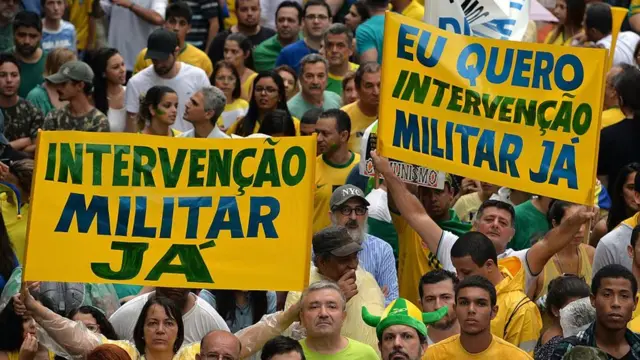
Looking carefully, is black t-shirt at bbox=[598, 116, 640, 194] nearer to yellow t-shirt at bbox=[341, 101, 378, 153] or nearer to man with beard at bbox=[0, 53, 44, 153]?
yellow t-shirt at bbox=[341, 101, 378, 153]

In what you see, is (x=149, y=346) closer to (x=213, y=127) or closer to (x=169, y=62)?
(x=213, y=127)

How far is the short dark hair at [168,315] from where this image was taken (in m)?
10.7

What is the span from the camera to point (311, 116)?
14.8 m

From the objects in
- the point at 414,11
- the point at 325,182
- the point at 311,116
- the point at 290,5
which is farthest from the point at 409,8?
the point at 325,182

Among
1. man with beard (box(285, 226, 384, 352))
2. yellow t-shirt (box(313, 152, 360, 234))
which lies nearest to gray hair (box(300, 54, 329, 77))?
yellow t-shirt (box(313, 152, 360, 234))

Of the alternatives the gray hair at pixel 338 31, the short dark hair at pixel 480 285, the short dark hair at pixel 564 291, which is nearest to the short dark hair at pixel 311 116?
the gray hair at pixel 338 31

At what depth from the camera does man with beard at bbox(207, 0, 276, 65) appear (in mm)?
18500

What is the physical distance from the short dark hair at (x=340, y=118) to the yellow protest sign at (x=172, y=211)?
9.91 feet

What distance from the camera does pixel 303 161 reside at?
11.0 m

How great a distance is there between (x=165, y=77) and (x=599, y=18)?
4.13 metres

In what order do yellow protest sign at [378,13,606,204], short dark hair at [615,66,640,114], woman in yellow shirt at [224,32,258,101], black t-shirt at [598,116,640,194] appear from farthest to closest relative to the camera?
woman in yellow shirt at [224,32,258,101], black t-shirt at [598,116,640,194], short dark hair at [615,66,640,114], yellow protest sign at [378,13,606,204]

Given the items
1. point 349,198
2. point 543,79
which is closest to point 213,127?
point 349,198

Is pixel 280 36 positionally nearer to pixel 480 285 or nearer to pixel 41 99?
pixel 41 99

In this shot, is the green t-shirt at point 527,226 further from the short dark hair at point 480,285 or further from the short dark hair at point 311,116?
the short dark hair at point 480,285
